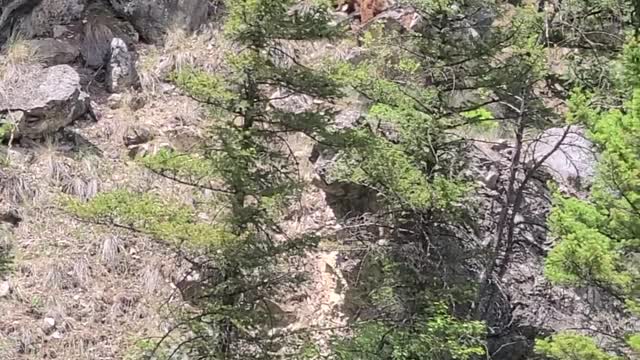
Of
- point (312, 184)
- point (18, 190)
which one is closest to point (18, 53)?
point (18, 190)

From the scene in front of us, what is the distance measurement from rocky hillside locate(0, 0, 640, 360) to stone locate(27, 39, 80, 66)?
37 millimetres

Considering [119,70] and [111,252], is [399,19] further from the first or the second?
[111,252]

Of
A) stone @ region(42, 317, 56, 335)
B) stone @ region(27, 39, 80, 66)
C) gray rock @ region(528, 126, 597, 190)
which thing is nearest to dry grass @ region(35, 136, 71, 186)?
stone @ region(27, 39, 80, 66)

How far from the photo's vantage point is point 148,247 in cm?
900

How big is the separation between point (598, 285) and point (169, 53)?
326 inches

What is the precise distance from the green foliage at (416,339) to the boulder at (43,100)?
5.90 m

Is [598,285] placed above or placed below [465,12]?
below

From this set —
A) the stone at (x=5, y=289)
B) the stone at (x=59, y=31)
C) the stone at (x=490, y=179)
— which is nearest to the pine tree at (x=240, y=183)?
the stone at (x=490, y=179)

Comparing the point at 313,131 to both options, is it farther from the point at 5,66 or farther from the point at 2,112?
the point at 5,66

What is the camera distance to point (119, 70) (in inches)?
440

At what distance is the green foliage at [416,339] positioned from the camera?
5582 millimetres

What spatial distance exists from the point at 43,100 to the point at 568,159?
6.88 metres

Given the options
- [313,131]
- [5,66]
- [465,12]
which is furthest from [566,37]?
[5,66]

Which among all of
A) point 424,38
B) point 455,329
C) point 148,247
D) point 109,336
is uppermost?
point 424,38
